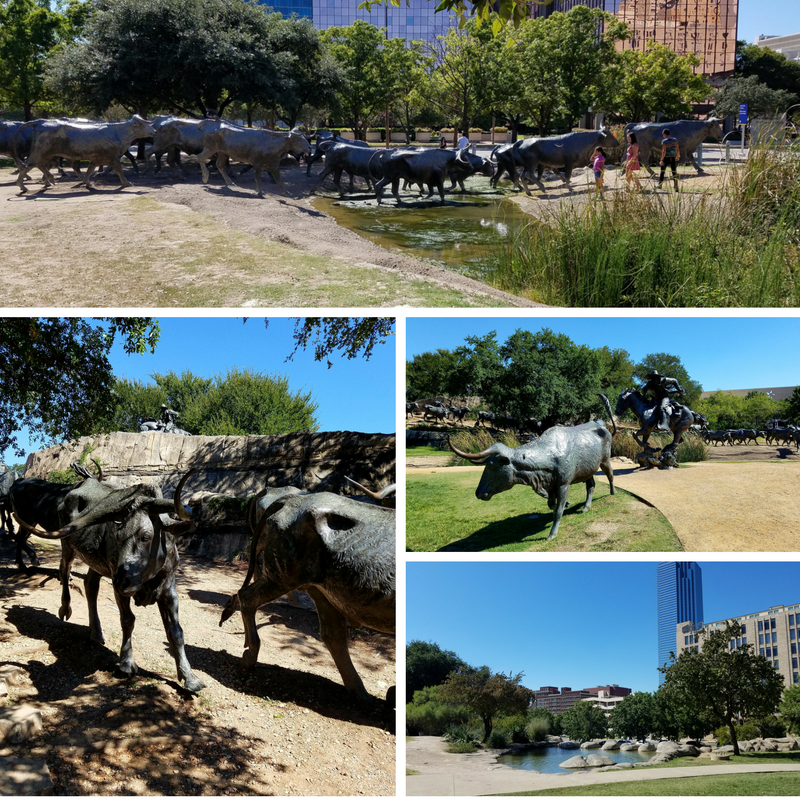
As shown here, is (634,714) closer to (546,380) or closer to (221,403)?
(546,380)

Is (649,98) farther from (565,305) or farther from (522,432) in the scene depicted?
(522,432)

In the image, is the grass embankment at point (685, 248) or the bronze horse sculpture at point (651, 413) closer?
the bronze horse sculpture at point (651, 413)

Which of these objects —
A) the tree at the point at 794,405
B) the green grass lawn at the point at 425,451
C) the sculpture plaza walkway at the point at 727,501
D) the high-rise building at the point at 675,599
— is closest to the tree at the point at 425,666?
the green grass lawn at the point at 425,451

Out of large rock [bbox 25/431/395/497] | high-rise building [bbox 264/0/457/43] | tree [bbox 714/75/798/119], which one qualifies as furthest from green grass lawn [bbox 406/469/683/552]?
high-rise building [bbox 264/0/457/43]

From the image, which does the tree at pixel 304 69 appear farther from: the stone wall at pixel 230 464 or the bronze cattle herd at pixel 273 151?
the stone wall at pixel 230 464

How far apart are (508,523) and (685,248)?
3.37m

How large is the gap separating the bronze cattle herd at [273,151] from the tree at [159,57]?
13.1 ft

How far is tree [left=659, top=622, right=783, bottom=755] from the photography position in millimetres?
4480

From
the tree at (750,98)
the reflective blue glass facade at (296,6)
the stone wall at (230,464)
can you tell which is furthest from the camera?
the reflective blue glass facade at (296,6)

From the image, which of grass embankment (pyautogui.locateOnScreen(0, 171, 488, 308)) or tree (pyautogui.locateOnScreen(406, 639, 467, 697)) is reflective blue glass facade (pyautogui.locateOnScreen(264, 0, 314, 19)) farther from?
tree (pyautogui.locateOnScreen(406, 639, 467, 697))

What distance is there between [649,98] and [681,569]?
4063 cm

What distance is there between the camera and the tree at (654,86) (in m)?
38.5

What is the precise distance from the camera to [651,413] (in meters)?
4.68

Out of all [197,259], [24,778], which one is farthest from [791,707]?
[197,259]
